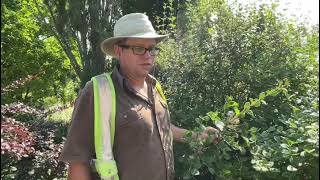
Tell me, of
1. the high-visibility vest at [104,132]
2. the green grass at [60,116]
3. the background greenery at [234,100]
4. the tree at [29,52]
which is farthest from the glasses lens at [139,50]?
the green grass at [60,116]

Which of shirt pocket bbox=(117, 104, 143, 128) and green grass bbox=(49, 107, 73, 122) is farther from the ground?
shirt pocket bbox=(117, 104, 143, 128)

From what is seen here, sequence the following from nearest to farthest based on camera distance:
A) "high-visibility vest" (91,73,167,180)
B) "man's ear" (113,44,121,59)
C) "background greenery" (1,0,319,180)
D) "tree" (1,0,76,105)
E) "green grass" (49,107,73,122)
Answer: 1. "high-visibility vest" (91,73,167,180)
2. "background greenery" (1,0,319,180)
3. "man's ear" (113,44,121,59)
4. "tree" (1,0,76,105)
5. "green grass" (49,107,73,122)

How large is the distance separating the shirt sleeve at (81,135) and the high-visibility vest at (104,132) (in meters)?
0.04

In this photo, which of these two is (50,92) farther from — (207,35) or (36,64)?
(207,35)

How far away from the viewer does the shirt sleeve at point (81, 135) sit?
255 cm

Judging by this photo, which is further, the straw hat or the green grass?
the green grass

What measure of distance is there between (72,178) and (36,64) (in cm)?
1040

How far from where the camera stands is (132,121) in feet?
8.63

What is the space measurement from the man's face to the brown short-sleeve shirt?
0.26ft

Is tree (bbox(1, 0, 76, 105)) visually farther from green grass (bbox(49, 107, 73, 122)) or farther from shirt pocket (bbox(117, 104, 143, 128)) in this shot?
shirt pocket (bbox(117, 104, 143, 128))

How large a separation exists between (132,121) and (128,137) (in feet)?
0.33

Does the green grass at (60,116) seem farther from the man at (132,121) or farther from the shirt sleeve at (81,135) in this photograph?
the shirt sleeve at (81,135)

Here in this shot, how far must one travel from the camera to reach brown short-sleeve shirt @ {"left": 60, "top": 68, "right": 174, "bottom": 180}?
257 cm

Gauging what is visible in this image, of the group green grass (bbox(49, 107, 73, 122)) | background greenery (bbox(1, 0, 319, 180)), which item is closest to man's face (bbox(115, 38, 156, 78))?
background greenery (bbox(1, 0, 319, 180))
